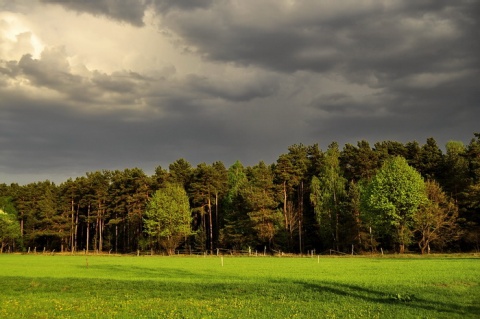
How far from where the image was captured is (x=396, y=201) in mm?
77750

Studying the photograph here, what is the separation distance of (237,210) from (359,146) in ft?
103

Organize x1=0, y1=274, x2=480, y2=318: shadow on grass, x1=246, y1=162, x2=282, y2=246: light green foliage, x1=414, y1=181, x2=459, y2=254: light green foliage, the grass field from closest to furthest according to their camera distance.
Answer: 1. the grass field
2. x1=0, y1=274, x2=480, y2=318: shadow on grass
3. x1=414, y1=181, x2=459, y2=254: light green foliage
4. x1=246, y1=162, x2=282, y2=246: light green foliage

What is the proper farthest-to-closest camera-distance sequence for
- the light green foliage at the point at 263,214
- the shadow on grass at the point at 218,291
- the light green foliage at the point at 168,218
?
the light green foliage at the point at 168,218
the light green foliage at the point at 263,214
the shadow on grass at the point at 218,291

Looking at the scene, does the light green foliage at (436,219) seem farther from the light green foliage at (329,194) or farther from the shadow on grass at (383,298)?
the shadow on grass at (383,298)

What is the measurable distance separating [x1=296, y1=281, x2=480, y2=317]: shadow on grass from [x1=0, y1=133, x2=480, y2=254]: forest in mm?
49822

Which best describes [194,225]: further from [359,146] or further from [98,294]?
[98,294]

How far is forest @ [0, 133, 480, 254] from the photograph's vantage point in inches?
3103

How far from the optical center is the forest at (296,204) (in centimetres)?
7881

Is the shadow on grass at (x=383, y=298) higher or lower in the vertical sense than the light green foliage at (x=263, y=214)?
lower

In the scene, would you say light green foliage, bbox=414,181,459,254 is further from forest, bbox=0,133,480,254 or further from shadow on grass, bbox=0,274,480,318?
shadow on grass, bbox=0,274,480,318

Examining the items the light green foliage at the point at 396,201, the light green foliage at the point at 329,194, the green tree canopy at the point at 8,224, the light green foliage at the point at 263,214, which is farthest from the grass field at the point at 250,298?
the green tree canopy at the point at 8,224

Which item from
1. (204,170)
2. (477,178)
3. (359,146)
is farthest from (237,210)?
(477,178)

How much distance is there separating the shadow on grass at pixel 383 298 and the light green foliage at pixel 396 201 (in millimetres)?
49350

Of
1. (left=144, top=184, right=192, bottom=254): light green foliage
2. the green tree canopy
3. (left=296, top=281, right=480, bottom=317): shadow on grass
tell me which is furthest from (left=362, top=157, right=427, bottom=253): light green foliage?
the green tree canopy
